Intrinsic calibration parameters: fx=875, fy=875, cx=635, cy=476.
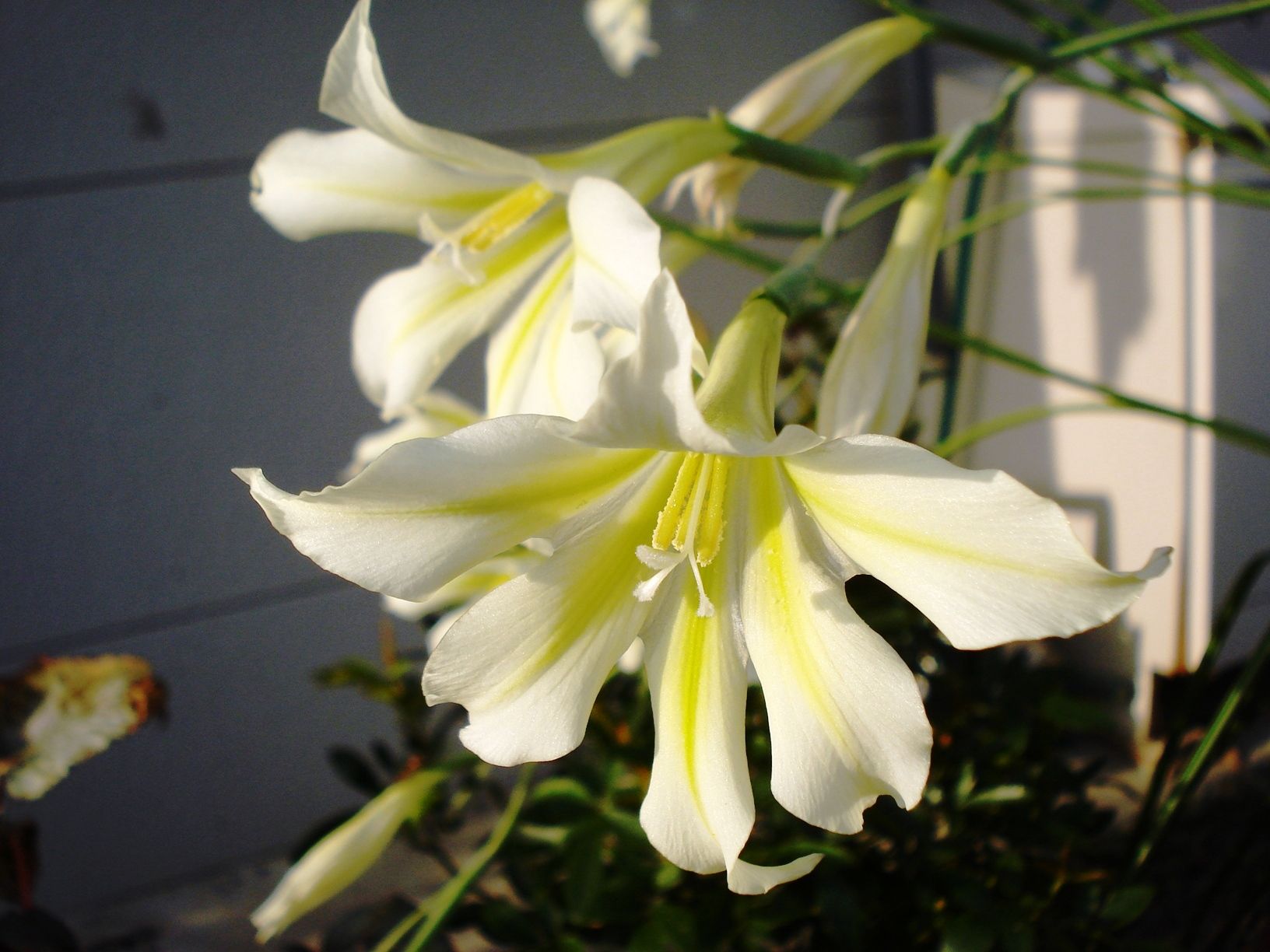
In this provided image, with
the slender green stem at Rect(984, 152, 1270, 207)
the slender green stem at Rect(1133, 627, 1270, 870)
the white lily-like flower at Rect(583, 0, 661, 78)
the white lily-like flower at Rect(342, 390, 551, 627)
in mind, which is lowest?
the slender green stem at Rect(1133, 627, 1270, 870)

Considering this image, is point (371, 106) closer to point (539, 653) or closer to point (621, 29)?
point (539, 653)

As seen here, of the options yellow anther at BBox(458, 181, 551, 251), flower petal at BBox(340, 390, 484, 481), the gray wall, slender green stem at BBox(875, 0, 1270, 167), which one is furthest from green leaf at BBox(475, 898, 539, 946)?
the gray wall

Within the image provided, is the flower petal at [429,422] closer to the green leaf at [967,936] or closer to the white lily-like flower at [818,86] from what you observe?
the white lily-like flower at [818,86]

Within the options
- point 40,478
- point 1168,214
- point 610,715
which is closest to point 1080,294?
point 1168,214

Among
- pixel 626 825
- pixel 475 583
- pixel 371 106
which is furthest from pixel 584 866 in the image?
pixel 371 106

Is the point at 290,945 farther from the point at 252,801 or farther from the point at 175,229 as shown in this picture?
the point at 175,229

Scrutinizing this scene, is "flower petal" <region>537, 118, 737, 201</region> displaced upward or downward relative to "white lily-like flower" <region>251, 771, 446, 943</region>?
upward

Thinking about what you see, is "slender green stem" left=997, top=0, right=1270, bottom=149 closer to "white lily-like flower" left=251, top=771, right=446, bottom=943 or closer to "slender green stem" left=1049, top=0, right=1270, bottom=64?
"slender green stem" left=1049, top=0, right=1270, bottom=64
